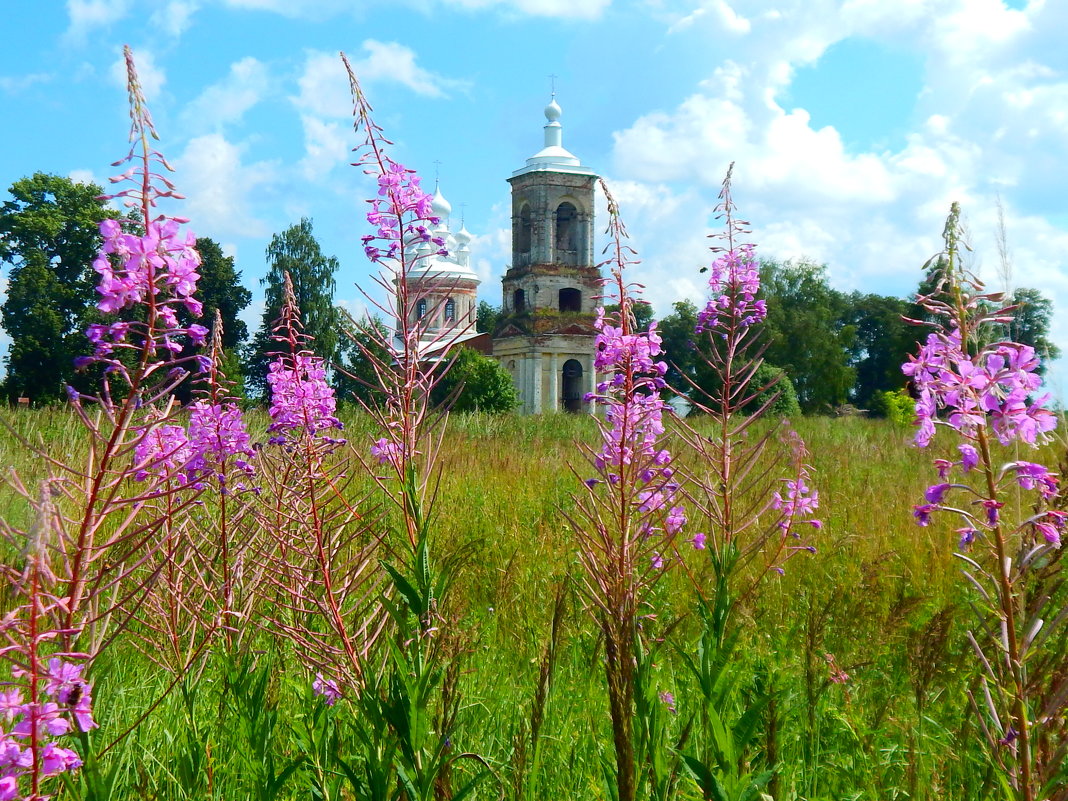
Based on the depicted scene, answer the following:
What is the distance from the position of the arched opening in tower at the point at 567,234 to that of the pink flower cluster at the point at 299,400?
39.0 meters

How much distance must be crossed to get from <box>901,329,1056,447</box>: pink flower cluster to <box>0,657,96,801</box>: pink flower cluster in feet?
4.53

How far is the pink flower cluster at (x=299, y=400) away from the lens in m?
2.62

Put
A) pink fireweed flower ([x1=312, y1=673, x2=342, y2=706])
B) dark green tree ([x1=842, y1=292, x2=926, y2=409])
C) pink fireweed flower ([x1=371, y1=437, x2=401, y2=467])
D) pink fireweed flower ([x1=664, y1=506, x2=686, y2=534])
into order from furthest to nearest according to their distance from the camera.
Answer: dark green tree ([x1=842, y1=292, x2=926, y2=409])
pink fireweed flower ([x1=664, y1=506, x2=686, y2=534])
pink fireweed flower ([x1=371, y1=437, x2=401, y2=467])
pink fireweed flower ([x1=312, y1=673, x2=342, y2=706])

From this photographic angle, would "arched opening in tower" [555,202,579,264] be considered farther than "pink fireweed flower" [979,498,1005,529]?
Yes

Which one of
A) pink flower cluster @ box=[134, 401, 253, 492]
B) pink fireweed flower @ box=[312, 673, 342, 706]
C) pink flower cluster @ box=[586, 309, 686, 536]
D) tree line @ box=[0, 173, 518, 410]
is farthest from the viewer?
tree line @ box=[0, 173, 518, 410]

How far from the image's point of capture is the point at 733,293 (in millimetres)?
3363

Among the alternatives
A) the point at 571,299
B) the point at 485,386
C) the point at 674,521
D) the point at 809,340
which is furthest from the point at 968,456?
the point at 809,340

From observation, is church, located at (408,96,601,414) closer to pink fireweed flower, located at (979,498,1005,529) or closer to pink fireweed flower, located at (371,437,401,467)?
pink fireweed flower, located at (371,437,401,467)

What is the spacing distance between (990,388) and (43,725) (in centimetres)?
152

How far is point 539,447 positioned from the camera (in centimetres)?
1063

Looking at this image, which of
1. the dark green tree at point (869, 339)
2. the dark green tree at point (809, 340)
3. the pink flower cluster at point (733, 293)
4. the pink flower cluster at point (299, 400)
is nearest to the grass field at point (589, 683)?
the pink flower cluster at point (299, 400)

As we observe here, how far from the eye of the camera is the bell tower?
3944cm

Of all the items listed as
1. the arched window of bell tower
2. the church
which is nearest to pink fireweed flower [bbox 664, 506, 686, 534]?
the church

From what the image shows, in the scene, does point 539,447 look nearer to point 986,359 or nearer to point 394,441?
point 394,441
